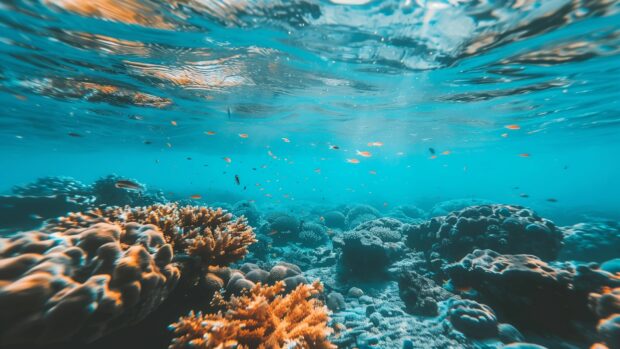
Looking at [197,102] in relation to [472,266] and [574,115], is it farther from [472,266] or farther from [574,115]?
[574,115]

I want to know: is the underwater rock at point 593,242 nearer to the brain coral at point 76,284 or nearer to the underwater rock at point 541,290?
the underwater rock at point 541,290

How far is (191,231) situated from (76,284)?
2248 millimetres

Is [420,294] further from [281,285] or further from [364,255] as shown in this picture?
[281,285]

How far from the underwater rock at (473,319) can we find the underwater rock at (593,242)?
7.12 m

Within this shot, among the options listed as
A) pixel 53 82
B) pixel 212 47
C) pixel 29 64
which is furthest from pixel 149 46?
pixel 53 82

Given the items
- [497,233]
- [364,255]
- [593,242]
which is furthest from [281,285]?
[593,242]

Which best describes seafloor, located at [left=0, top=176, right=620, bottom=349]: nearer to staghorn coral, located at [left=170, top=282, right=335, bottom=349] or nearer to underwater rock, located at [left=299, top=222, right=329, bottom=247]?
staghorn coral, located at [left=170, top=282, right=335, bottom=349]

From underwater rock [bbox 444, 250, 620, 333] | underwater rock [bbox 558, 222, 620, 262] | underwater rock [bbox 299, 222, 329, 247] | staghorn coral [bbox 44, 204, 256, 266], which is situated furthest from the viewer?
underwater rock [bbox 299, 222, 329, 247]

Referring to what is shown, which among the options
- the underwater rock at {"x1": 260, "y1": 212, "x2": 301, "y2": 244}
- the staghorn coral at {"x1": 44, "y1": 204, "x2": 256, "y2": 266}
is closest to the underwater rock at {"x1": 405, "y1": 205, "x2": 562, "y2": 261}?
the staghorn coral at {"x1": 44, "y1": 204, "x2": 256, "y2": 266}

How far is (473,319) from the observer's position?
5.47m

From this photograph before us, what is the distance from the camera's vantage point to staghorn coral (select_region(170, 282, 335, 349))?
3066 millimetres

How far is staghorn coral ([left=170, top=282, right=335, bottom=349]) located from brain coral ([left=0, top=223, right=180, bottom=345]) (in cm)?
59

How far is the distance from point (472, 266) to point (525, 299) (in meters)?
1.21

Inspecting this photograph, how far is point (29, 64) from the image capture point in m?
12.3
